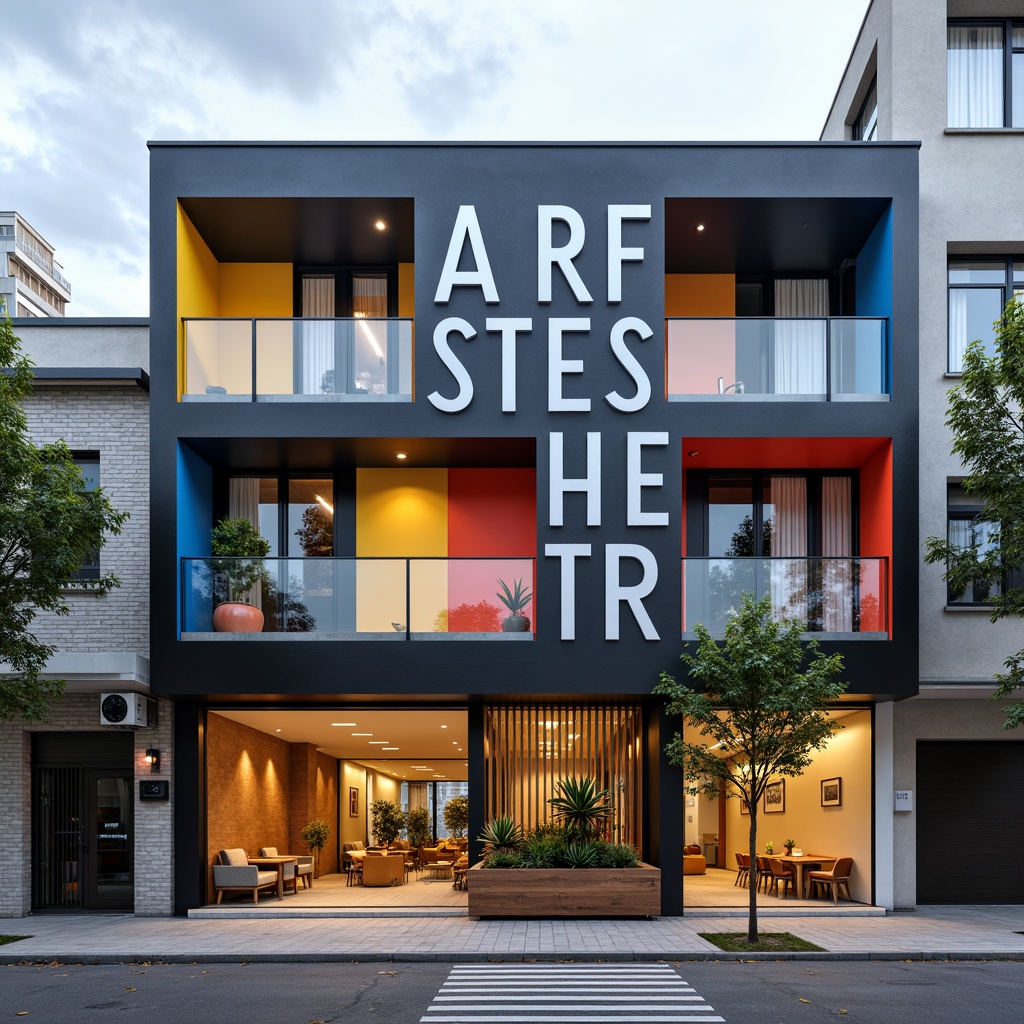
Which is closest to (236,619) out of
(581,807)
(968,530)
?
(581,807)

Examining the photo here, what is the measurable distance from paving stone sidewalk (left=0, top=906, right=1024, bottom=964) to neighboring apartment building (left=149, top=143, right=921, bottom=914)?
135cm

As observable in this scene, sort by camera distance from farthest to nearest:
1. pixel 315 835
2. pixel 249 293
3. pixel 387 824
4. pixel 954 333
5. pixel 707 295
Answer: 1. pixel 387 824
2. pixel 315 835
3. pixel 707 295
4. pixel 249 293
5. pixel 954 333

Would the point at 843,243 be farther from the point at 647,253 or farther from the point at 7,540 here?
the point at 7,540

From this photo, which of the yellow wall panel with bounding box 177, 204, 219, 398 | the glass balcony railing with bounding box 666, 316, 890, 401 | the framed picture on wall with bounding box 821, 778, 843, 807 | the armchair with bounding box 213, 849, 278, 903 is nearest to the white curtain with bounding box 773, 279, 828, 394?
the glass balcony railing with bounding box 666, 316, 890, 401

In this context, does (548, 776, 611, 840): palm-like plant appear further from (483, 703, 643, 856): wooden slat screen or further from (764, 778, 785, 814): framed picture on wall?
(764, 778, 785, 814): framed picture on wall

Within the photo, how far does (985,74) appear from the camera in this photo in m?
17.5

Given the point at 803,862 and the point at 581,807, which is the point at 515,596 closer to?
the point at 581,807

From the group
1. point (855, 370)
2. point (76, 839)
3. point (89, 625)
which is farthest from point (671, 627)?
point (76, 839)

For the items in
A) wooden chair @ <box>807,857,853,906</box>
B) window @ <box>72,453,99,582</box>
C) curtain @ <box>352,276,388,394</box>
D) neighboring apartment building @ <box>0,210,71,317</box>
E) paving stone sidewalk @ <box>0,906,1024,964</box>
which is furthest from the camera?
neighboring apartment building @ <box>0,210,71,317</box>

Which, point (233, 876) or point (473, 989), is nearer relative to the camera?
point (473, 989)

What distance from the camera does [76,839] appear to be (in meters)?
16.1

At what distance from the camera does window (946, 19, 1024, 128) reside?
1741 cm

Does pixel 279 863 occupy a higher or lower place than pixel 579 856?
lower

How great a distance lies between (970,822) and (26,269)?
10752 centimetres
